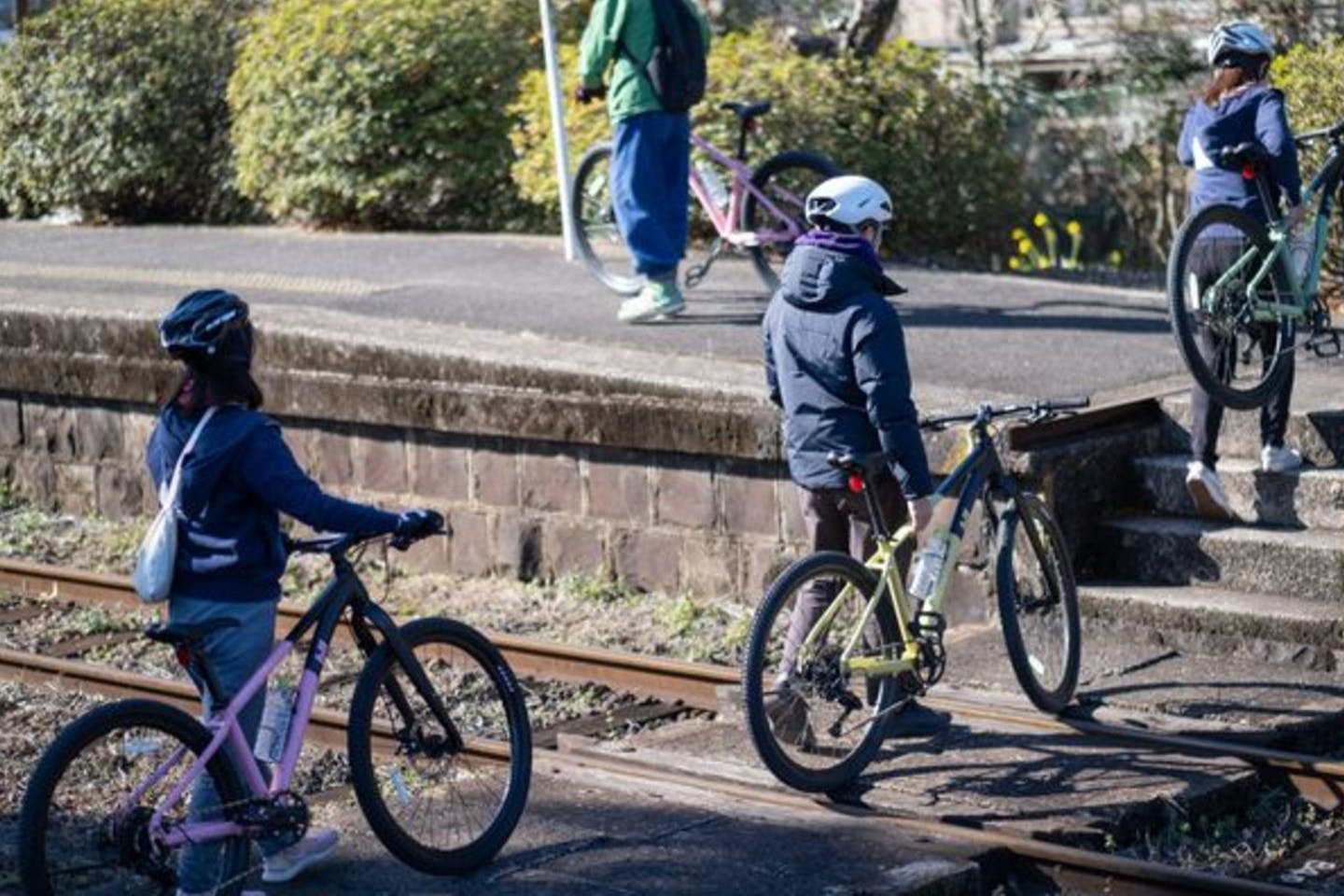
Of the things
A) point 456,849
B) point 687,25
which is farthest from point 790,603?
point 687,25

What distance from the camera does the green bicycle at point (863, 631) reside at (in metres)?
7.79

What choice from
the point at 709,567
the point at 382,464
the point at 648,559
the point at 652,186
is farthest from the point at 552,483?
the point at 652,186

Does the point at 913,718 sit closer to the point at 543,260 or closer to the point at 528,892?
the point at 528,892

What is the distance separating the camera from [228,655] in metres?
6.75

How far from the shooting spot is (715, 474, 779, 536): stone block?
10.8 m

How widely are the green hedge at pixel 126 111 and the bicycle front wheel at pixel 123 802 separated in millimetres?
12367

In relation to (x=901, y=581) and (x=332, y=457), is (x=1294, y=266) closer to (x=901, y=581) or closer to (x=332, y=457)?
(x=901, y=581)

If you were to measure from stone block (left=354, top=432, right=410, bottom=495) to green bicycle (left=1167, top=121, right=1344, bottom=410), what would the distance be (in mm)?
3918

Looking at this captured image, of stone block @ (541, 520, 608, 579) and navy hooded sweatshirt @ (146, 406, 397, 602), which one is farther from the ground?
navy hooded sweatshirt @ (146, 406, 397, 602)

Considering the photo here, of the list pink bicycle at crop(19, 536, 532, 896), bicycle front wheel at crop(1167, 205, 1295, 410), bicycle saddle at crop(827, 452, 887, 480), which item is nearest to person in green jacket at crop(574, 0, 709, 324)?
bicycle front wheel at crop(1167, 205, 1295, 410)

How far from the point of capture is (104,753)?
21.7 feet

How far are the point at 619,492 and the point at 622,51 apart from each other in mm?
2272

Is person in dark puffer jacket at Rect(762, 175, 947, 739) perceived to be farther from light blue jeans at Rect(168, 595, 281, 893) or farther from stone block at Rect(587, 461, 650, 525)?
stone block at Rect(587, 461, 650, 525)

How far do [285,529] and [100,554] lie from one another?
3.33ft
